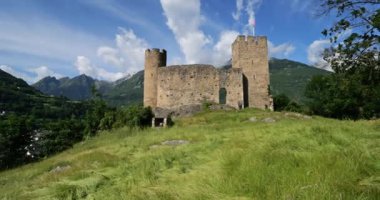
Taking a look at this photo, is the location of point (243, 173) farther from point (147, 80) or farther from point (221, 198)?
point (147, 80)

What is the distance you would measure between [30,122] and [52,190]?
174 ft

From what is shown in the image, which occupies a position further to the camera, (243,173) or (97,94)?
(97,94)

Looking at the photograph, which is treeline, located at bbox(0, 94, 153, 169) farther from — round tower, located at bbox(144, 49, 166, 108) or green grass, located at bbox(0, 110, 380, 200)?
green grass, located at bbox(0, 110, 380, 200)

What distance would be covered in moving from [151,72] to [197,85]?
713 cm

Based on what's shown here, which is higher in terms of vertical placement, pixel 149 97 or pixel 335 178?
pixel 149 97

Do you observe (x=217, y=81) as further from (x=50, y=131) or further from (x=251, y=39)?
(x=50, y=131)

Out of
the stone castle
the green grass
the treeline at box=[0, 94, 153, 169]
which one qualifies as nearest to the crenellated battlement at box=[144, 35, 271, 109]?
the stone castle

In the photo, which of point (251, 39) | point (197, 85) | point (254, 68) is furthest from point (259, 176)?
point (251, 39)

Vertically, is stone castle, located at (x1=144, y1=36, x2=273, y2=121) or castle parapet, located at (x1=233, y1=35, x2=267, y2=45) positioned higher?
castle parapet, located at (x1=233, y1=35, x2=267, y2=45)

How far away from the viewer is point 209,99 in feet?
145

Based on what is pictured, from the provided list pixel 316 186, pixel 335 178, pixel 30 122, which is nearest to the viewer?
pixel 316 186

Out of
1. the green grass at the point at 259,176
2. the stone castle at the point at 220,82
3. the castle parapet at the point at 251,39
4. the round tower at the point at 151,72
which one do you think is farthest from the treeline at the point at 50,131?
the green grass at the point at 259,176

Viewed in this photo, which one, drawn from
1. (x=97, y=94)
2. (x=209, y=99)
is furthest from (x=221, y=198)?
(x=97, y=94)

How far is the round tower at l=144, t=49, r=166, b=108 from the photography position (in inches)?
1877
